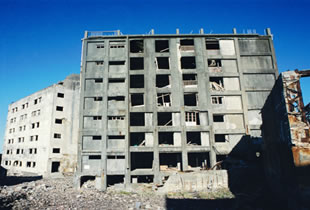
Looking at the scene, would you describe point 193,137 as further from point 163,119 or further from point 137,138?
point 137,138

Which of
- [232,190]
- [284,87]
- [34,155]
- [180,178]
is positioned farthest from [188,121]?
[34,155]

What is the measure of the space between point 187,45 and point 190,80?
5257mm

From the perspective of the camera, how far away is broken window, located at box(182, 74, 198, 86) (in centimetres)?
2334

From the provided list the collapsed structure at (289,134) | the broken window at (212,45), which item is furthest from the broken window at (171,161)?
the broken window at (212,45)

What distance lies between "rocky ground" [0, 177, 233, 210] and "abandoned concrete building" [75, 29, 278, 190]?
2.22 meters

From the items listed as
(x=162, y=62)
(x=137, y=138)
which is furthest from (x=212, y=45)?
(x=137, y=138)

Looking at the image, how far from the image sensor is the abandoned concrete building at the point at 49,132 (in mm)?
29594

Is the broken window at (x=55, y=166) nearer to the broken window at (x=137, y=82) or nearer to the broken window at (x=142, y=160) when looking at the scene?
the broken window at (x=142, y=160)

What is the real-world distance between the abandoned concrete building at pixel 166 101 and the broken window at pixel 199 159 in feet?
0.39

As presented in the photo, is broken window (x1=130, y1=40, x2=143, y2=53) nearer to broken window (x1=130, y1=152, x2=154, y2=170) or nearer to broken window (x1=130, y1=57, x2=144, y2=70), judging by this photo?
broken window (x1=130, y1=57, x2=144, y2=70)

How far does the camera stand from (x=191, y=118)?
73.4ft

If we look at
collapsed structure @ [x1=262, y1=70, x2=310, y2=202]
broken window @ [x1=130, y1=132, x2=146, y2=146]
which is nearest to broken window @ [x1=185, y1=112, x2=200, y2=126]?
broken window @ [x1=130, y1=132, x2=146, y2=146]

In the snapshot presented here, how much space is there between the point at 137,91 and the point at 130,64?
16.2ft

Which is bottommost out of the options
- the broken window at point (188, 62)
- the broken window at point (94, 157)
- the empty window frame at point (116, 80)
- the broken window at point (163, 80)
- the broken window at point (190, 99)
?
the broken window at point (94, 157)
